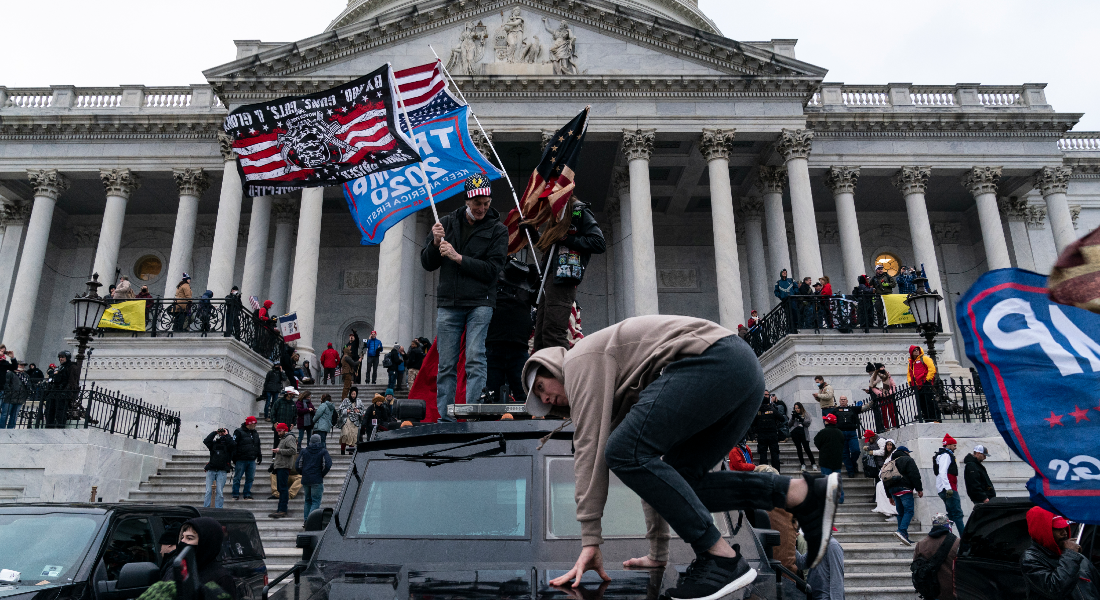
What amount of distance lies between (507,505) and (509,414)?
0.67m

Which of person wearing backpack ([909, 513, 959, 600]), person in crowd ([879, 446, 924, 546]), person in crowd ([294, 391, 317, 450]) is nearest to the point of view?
person wearing backpack ([909, 513, 959, 600])

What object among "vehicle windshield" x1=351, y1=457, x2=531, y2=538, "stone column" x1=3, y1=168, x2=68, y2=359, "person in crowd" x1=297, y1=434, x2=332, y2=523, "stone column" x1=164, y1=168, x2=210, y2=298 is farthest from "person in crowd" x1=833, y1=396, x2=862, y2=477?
"stone column" x1=3, y1=168, x2=68, y2=359

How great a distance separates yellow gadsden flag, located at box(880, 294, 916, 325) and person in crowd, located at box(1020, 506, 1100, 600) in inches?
735

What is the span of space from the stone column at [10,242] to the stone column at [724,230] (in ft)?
96.0

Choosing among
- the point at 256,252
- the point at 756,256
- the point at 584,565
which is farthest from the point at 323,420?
the point at 756,256

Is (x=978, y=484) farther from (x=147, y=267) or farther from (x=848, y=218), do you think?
(x=147, y=267)

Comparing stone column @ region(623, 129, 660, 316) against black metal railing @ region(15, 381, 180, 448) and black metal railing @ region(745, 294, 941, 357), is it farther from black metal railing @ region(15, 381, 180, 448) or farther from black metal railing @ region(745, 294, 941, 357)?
black metal railing @ region(15, 381, 180, 448)

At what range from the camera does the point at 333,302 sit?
120 feet

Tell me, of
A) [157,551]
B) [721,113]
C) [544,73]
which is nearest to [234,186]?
[544,73]

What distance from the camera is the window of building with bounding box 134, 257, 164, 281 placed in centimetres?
3694

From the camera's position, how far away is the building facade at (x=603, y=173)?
94.6 ft

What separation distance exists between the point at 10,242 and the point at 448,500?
1491 inches

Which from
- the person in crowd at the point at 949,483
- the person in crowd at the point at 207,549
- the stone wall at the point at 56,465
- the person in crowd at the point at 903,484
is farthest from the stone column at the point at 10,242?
the person in crowd at the point at 949,483

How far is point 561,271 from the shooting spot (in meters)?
6.97
